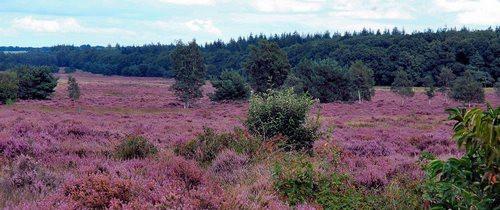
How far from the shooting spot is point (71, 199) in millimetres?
5535

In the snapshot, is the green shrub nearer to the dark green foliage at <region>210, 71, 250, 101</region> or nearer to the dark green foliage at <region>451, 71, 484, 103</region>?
the dark green foliage at <region>451, 71, 484, 103</region>

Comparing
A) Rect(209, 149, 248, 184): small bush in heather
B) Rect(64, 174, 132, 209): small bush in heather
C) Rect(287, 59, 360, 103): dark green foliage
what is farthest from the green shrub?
Rect(287, 59, 360, 103): dark green foliage

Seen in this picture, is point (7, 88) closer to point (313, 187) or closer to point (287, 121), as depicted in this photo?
point (287, 121)

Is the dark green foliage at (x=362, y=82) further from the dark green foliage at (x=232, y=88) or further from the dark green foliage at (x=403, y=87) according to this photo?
the dark green foliage at (x=232, y=88)

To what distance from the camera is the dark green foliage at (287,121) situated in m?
12.5

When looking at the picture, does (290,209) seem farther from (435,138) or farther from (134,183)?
(435,138)

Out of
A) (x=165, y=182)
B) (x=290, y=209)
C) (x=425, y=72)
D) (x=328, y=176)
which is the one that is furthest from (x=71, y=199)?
(x=425, y=72)

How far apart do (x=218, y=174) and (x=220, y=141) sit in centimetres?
223

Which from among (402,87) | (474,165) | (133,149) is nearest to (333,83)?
(402,87)

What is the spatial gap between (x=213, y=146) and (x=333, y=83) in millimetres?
51411

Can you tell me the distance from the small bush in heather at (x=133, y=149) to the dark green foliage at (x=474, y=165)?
685 centimetres

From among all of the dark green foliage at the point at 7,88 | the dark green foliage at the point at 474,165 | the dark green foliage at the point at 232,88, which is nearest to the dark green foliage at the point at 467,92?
the dark green foliage at the point at 232,88

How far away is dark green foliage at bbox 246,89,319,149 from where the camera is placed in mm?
12500

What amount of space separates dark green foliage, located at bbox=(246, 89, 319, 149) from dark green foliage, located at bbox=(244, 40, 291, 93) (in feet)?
146
